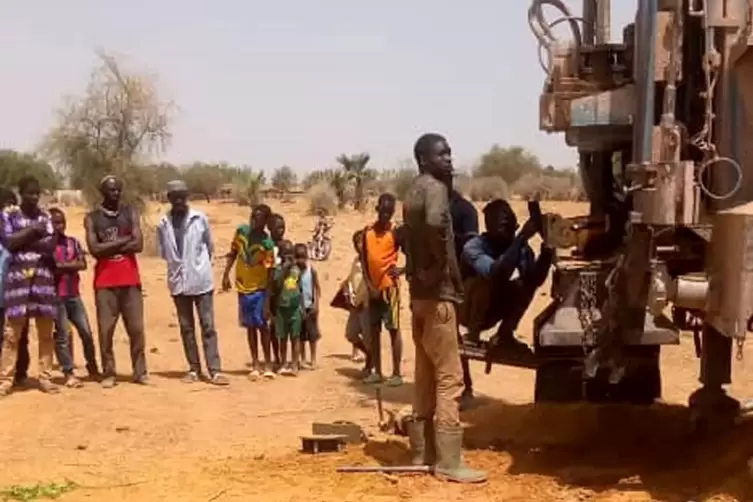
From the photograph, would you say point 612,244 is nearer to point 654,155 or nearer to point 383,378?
point 654,155

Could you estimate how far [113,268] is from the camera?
11.3 m

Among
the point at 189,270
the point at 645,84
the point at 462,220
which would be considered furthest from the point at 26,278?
the point at 645,84

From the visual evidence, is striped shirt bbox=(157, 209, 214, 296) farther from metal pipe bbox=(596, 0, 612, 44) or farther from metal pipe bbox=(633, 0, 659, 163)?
metal pipe bbox=(633, 0, 659, 163)

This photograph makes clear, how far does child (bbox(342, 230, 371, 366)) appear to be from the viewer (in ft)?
38.8

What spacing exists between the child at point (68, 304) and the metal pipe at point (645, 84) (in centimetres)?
641

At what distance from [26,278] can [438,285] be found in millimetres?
5158

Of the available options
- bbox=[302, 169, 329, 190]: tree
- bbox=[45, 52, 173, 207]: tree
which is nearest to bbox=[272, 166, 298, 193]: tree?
bbox=[302, 169, 329, 190]: tree

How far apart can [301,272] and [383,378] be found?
135cm

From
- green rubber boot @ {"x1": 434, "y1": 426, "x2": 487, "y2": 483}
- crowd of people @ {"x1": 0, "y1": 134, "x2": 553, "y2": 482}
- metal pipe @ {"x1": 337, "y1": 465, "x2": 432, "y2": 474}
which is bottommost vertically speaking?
metal pipe @ {"x1": 337, "y1": 465, "x2": 432, "y2": 474}

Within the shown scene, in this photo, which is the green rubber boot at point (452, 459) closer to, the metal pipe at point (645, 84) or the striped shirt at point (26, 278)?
the metal pipe at point (645, 84)

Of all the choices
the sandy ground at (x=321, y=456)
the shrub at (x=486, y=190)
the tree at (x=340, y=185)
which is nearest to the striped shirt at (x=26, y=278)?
the sandy ground at (x=321, y=456)

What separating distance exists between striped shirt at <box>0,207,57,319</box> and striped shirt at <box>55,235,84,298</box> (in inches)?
13.5

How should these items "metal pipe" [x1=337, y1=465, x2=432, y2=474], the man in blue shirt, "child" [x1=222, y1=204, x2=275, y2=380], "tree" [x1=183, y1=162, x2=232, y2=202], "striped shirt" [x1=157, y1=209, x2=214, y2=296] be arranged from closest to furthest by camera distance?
"metal pipe" [x1=337, y1=465, x2=432, y2=474] → the man in blue shirt → "striped shirt" [x1=157, y1=209, x2=214, y2=296] → "child" [x1=222, y1=204, x2=275, y2=380] → "tree" [x1=183, y1=162, x2=232, y2=202]

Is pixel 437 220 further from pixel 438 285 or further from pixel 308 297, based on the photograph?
pixel 308 297
